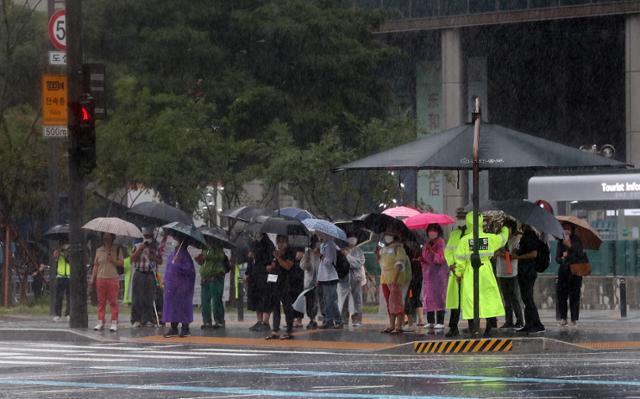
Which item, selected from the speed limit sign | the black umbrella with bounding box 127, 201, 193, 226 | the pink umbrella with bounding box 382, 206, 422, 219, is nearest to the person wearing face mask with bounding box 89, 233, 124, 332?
the black umbrella with bounding box 127, 201, 193, 226

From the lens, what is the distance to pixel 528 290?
73.8ft

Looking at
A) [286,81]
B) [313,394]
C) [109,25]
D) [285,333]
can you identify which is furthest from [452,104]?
[313,394]

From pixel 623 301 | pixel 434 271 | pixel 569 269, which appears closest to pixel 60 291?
pixel 434 271

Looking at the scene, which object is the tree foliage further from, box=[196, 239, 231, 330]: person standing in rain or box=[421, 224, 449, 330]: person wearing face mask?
box=[421, 224, 449, 330]: person wearing face mask

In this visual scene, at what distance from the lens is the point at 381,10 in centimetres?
5100

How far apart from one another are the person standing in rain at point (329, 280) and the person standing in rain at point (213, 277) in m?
1.74

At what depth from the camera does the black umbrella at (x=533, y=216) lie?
21156 millimetres

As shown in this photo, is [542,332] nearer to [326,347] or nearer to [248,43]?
[326,347]

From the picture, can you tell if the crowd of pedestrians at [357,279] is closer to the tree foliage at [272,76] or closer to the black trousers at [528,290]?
the black trousers at [528,290]

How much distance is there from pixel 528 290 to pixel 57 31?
→ 38.5ft

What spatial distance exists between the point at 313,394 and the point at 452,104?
47346mm

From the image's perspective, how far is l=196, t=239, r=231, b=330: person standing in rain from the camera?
25.0m

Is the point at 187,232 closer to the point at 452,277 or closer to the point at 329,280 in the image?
the point at 329,280

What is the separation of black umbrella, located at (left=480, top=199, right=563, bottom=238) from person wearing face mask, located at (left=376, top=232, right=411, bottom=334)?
6.82 feet
